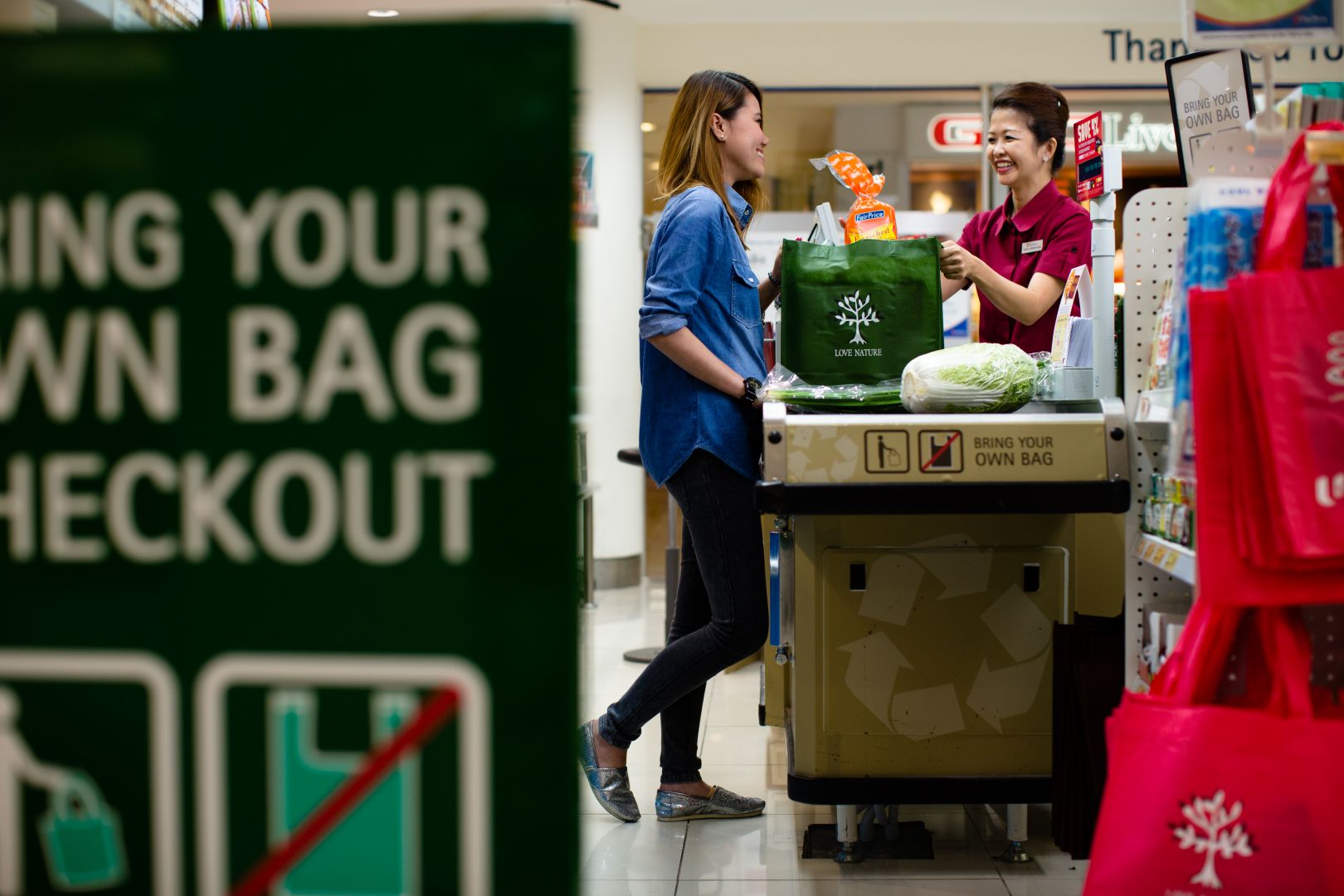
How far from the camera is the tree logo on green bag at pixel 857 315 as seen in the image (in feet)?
7.60

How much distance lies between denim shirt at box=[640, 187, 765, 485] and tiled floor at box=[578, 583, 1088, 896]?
58cm

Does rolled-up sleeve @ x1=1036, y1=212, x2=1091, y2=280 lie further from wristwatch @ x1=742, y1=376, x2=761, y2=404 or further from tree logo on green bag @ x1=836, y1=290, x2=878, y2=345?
wristwatch @ x1=742, y1=376, x2=761, y2=404

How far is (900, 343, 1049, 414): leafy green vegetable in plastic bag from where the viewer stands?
2.12 metres

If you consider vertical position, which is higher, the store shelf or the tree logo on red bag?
the store shelf

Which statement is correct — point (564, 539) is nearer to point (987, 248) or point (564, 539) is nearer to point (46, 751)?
point (46, 751)

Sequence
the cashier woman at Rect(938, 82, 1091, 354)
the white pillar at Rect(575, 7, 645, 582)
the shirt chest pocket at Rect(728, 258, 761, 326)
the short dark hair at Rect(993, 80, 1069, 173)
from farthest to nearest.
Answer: the white pillar at Rect(575, 7, 645, 582) → the short dark hair at Rect(993, 80, 1069, 173) → the cashier woman at Rect(938, 82, 1091, 354) → the shirt chest pocket at Rect(728, 258, 761, 326)

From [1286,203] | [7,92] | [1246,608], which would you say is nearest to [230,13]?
[7,92]

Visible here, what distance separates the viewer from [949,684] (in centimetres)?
236

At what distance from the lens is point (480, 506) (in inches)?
38.1

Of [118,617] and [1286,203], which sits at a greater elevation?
[1286,203]

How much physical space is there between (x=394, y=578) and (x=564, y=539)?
141 millimetres

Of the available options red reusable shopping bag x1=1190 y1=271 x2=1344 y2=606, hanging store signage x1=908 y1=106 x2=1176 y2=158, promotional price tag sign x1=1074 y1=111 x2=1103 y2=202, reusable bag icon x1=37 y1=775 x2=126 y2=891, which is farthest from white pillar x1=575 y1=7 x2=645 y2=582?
reusable bag icon x1=37 y1=775 x2=126 y2=891

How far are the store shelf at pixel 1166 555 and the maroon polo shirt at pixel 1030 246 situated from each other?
0.92m

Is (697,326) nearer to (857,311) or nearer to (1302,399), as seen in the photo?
(857,311)
